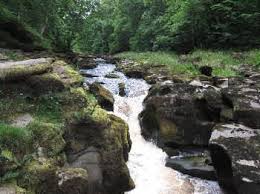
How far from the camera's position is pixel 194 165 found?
507 inches

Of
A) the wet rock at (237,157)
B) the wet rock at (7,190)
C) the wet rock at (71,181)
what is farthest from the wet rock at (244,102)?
the wet rock at (7,190)

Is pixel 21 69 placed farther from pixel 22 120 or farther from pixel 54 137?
pixel 54 137

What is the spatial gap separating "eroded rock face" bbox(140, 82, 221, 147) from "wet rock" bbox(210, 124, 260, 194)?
1.88 metres

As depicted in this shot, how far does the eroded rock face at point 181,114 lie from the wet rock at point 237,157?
6.17 ft

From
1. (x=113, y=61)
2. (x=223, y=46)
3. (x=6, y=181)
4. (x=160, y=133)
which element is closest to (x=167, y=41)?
(x=223, y=46)

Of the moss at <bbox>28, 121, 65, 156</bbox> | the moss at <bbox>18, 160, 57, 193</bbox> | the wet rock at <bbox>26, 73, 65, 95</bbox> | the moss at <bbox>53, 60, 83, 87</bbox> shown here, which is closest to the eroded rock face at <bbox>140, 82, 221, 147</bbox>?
the moss at <bbox>53, 60, 83, 87</bbox>

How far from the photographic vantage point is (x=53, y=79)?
11.6m

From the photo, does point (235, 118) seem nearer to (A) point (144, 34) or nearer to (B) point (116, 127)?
(B) point (116, 127)

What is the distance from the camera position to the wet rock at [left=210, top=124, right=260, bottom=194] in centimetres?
1048

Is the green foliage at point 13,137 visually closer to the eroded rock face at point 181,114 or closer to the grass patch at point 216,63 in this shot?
the eroded rock face at point 181,114

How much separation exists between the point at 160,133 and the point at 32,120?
5908 mm

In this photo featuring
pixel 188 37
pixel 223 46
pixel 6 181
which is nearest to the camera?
pixel 6 181

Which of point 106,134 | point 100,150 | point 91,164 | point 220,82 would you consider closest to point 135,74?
point 220,82

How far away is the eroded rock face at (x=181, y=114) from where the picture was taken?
14.5m
